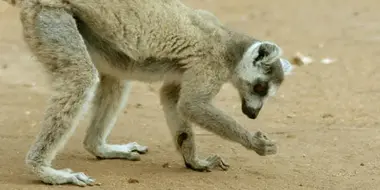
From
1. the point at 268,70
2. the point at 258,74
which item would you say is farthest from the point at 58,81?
the point at 268,70

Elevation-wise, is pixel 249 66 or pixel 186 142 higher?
pixel 249 66

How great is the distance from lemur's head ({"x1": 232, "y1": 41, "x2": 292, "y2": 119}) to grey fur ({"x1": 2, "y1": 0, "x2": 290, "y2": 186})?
1cm

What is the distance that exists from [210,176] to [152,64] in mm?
1257

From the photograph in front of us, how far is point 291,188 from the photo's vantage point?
696 cm

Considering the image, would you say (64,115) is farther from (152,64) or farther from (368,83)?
(368,83)

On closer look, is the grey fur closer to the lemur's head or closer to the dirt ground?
the lemur's head

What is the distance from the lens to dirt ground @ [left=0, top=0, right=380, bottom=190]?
722 centimetres

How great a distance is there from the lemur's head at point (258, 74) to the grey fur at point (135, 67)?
0.01 meters

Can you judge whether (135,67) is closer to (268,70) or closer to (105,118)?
(105,118)

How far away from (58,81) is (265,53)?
83.7 inches

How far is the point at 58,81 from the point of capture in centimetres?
673

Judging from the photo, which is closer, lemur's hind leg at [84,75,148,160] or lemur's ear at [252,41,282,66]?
lemur's ear at [252,41,282,66]

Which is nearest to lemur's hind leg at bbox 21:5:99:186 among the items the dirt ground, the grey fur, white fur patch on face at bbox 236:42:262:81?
the grey fur

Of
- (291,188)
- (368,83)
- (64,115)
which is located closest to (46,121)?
(64,115)
